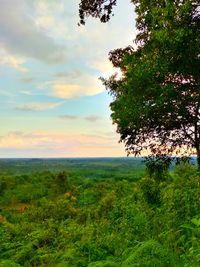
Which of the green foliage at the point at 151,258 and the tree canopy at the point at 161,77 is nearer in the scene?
the green foliage at the point at 151,258

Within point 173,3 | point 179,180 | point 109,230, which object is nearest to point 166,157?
point 179,180

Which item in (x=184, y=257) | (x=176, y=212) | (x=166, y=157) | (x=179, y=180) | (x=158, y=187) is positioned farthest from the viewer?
(x=158, y=187)

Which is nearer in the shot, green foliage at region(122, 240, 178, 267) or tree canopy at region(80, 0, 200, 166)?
green foliage at region(122, 240, 178, 267)

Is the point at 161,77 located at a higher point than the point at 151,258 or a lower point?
higher

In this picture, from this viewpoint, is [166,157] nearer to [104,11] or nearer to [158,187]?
[104,11]

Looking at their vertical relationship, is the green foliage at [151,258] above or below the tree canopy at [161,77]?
below

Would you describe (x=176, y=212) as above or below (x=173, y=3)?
below

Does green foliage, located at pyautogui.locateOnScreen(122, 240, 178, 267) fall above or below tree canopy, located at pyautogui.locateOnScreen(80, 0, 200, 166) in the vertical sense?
below

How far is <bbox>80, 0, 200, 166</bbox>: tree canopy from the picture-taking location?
1238cm

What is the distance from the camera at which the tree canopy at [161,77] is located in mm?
12375

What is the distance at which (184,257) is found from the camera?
735 centimetres

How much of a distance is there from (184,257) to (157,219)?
16.5ft

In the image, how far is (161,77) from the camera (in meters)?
13.0

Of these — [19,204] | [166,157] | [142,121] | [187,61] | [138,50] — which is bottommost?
[19,204]
